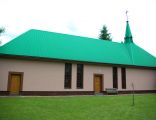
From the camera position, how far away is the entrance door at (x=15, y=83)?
1993cm

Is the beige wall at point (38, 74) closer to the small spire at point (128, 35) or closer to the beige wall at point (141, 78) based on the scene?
the beige wall at point (141, 78)

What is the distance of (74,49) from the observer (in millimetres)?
25203

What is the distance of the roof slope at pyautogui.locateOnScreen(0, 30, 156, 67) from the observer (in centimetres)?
2149

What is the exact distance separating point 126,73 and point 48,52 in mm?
11347

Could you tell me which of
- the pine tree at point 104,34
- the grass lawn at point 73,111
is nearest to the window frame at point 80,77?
the grass lawn at point 73,111

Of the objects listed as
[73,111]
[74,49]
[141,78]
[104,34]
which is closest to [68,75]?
[74,49]

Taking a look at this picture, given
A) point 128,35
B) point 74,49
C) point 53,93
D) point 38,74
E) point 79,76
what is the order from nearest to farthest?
point 38,74 < point 53,93 < point 79,76 < point 74,49 < point 128,35

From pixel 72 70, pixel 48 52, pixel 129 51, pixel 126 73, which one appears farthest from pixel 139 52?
pixel 48 52

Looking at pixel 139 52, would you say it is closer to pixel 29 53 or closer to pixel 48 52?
pixel 48 52

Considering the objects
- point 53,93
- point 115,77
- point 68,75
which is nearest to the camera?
point 53,93

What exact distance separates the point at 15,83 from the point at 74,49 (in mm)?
8333

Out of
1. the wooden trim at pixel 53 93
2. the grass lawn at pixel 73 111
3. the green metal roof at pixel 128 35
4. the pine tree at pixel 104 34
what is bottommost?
the grass lawn at pixel 73 111

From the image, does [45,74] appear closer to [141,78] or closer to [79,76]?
[79,76]

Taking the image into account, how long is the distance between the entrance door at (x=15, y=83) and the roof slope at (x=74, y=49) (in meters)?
2.13
